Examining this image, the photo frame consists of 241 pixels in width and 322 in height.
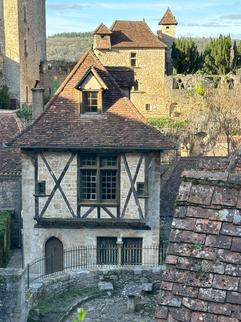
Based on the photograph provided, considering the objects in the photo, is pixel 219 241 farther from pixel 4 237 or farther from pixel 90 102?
pixel 4 237

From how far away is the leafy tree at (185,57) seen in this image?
5084 centimetres

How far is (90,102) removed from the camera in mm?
18594

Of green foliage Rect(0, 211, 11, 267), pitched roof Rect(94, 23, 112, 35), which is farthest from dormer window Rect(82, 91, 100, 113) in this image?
pitched roof Rect(94, 23, 112, 35)

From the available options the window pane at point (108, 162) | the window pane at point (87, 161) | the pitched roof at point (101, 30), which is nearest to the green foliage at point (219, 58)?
the pitched roof at point (101, 30)

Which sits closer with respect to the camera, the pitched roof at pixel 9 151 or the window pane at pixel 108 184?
the window pane at pixel 108 184

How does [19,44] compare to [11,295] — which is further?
[19,44]

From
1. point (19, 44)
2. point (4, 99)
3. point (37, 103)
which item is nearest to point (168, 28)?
point (19, 44)

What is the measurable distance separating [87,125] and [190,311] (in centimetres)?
1388

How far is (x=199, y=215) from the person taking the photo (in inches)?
199

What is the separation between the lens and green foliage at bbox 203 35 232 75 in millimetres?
49250

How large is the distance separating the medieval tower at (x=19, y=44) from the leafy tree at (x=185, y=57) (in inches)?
528

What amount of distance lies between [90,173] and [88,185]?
1.35 ft

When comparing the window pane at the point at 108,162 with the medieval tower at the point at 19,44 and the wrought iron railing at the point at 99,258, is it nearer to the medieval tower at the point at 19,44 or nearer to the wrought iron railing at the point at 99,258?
the wrought iron railing at the point at 99,258

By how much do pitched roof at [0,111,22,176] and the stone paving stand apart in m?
9.19
